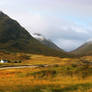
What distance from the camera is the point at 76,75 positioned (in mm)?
68562

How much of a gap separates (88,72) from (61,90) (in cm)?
2866

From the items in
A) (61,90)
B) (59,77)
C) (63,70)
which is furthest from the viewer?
(63,70)

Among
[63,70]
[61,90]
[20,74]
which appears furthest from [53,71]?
[61,90]

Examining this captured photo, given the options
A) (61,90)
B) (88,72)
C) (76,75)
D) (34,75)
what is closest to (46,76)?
(34,75)

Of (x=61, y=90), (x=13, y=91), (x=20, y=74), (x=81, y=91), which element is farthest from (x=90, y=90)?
(x=20, y=74)

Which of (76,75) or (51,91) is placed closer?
(51,91)

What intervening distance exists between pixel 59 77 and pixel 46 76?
13.7ft

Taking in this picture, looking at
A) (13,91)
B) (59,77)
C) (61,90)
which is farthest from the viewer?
(59,77)

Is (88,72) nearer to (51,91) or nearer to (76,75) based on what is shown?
(76,75)

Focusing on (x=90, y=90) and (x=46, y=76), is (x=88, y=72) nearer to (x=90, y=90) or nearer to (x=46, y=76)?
(x=46, y=76)

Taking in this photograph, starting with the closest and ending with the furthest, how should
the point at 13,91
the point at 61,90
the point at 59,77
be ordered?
the point at 13,91 < the point at 61,90 < the point at 59,77

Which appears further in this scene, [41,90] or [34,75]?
[34,75]

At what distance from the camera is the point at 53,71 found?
7100 centimetres

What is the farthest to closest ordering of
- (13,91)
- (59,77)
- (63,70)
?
(63,70) → (59,77) → (13,91)
